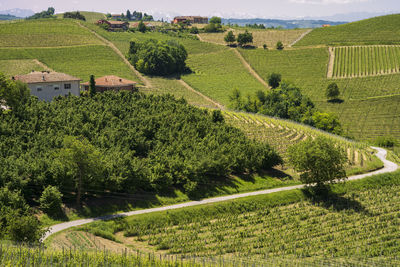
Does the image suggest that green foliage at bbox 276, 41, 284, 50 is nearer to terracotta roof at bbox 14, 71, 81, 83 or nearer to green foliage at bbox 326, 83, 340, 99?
green foliage at bbox 326, 83, 340, 99

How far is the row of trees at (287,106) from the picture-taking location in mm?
100062

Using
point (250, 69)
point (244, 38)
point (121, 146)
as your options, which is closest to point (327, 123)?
point (121, 146)

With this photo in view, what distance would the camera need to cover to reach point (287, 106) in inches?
4385

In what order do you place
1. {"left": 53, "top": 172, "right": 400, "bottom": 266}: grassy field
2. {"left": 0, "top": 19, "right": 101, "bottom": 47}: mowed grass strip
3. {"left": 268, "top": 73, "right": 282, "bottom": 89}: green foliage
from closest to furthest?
{"left": 53, "top": 172, "right": 400, "bottom": 266}: grassy field, {"left": 268, "top": 73, "right": 282, "bottom": 89}: green foliage, {"left": 0, "top": 19, "right": 101, "bottom": 47}: mowed grass strip

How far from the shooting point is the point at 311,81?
138m

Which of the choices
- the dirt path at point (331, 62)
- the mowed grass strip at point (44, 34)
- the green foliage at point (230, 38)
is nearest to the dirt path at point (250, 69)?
the green foliage at point (230, 38)

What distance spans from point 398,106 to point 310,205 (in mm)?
74393

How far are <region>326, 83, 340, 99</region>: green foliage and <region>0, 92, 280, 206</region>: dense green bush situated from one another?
58.4 meters

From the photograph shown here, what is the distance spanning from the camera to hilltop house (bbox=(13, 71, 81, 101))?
79938mm

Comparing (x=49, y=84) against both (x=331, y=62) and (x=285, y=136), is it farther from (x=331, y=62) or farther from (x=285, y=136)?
(x=331, y=62)

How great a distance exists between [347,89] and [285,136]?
2509 inches

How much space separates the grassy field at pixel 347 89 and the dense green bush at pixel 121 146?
48.6 m

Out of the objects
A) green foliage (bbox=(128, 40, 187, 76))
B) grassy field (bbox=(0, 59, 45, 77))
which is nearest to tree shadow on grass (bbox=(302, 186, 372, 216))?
grassy field (bbox=(0, 59, 45, 77))

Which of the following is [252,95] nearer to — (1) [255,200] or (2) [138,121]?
(2) [138,121]
